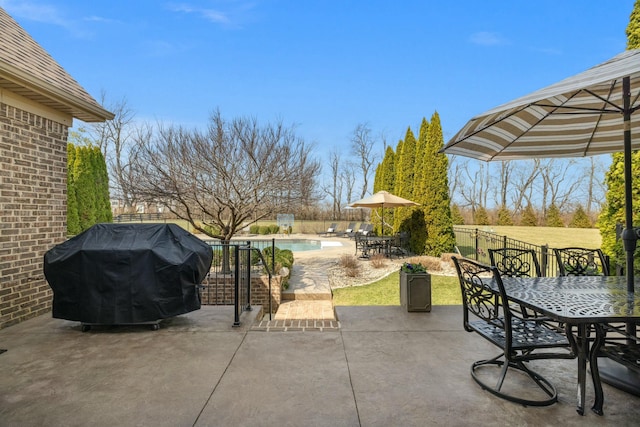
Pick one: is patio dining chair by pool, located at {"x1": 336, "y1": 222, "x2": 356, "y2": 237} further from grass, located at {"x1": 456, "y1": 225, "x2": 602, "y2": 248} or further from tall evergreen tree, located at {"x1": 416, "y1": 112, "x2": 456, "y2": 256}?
tall evergreen tree, located at {"x1": 416, "y1": 112, "x2": 456, "y2": 256}

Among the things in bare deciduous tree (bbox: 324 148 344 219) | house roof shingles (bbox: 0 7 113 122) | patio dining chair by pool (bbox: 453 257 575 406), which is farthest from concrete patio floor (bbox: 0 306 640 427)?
bare deciduous tree (bbox: 324 148 344 219)

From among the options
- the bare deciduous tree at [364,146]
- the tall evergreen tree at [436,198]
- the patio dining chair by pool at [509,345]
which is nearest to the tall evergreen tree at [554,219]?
the tall evergreen tree at [436,198]

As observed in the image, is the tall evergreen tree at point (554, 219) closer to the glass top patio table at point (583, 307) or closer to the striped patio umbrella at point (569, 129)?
the striped patio umbrella at point (569, 129)

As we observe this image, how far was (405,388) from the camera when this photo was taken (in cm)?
261

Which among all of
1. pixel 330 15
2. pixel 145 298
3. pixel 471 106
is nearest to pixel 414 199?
pixel 330 15

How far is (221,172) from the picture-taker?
28.5ft

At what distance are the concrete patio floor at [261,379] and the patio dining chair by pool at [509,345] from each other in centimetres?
10

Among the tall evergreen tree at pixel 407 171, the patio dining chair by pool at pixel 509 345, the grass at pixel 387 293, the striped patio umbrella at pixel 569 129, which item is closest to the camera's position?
the patio dining chair by pool at pixel 509 345

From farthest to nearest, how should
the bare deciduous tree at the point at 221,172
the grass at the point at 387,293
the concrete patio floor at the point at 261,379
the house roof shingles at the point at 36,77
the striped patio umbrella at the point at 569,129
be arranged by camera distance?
the bare deciduous tree at the point at 221,172 → the grass at the point at 387,293 → the house roof shingles at the point at 36,77 → the striped patio umbrella at the point at 569,129 → the concrete patio floor at the point at 261,379

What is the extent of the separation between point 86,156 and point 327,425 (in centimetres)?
1326

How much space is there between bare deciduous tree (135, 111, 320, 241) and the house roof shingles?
306 centimetres

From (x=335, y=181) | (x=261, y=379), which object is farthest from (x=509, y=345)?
(x=335, y=181)

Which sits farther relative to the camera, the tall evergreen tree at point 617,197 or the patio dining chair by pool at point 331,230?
the patio dining chair by pool at point 331,230

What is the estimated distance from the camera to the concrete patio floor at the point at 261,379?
2242 mm
